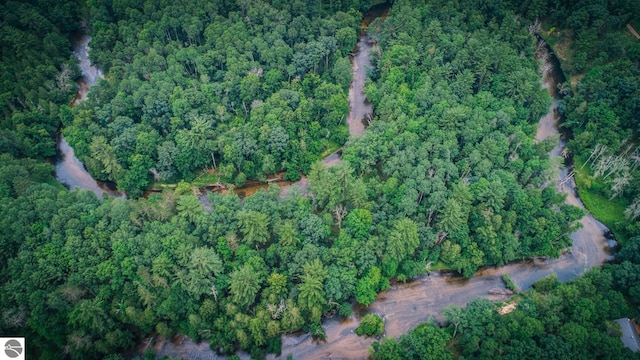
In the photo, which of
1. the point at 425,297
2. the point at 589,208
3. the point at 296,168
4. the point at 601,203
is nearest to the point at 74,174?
the point at 296,168

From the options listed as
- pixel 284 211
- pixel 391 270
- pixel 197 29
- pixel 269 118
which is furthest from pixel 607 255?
pixel 197 29

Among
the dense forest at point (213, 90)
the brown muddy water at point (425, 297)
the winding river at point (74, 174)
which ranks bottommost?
the brown muddy water at point (425, 297)

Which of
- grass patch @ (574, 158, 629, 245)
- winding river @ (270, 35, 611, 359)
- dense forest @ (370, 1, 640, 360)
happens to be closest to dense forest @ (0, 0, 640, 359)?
dense forest @ (370, 1, 640, 360)

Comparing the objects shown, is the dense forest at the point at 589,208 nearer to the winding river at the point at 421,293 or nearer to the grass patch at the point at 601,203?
the grass patch at the point at 601,203

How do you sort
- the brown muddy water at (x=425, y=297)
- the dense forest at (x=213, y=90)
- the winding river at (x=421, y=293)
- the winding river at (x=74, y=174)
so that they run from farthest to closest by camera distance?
the winding river at (x=74, y=174)
the dense forest at (x=213, y=90)
the winding river at (x=421, y=293)
the brown muddy water at (x=425, y=297)

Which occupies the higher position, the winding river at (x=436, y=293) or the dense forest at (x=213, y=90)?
the dense forest at (x=213, y=90)

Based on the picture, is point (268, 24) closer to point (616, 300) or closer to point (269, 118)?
point (269, 118)

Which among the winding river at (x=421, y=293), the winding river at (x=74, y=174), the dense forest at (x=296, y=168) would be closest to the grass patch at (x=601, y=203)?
the dense forest at (x=296, y=168)
